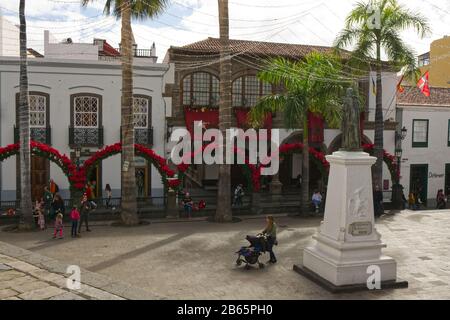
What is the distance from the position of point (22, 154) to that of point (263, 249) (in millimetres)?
9920

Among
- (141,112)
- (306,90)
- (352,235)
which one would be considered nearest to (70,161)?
(141,112)

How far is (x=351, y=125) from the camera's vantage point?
Answer: 1111 cm

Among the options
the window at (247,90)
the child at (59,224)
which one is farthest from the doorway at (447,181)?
the child at (59,224)

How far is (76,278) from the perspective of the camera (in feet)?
35.3

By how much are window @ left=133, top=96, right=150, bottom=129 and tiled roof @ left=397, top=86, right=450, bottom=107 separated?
1547 centimetres

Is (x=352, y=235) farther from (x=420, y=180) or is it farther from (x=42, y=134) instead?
(x=420, y=180)

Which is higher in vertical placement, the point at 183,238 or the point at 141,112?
the point at 141,112

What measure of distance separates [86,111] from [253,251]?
14177mm

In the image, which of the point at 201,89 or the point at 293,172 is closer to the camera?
the point at 201,89

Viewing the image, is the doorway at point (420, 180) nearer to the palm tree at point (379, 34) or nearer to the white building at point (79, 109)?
the palm tree at point (379, 34)

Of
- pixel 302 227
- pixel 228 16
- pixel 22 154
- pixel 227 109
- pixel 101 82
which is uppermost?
pixel 228 16

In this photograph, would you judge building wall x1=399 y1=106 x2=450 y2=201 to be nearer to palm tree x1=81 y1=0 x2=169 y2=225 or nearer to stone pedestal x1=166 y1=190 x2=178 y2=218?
stone pedestal x1=166 y1=190 x2=178 y2=218
